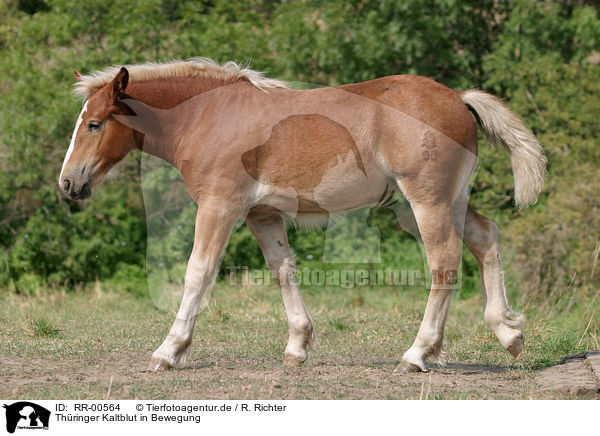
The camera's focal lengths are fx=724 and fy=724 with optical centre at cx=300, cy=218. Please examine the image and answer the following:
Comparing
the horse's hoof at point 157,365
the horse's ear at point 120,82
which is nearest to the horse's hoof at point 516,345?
the horse's hoof at point 157,365

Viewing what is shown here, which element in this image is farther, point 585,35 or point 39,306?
point 585,35

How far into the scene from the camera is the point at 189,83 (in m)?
5.76

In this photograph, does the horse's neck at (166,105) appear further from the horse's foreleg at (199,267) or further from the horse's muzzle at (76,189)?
the horse's foreleg at (199,267)

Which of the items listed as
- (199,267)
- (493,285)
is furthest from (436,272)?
(199,267)

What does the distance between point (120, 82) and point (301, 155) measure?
1471 millimetres

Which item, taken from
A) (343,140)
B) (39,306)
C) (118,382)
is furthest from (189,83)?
(39,306)

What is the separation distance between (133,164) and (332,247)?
3.82m

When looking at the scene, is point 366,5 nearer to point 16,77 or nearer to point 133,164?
point 133,164

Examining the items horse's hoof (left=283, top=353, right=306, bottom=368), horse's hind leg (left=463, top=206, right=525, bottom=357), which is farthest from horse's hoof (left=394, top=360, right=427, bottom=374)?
horse's hoof (left=283, top=353, right=306, bottom=368)

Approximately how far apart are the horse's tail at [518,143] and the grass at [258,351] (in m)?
1.42
